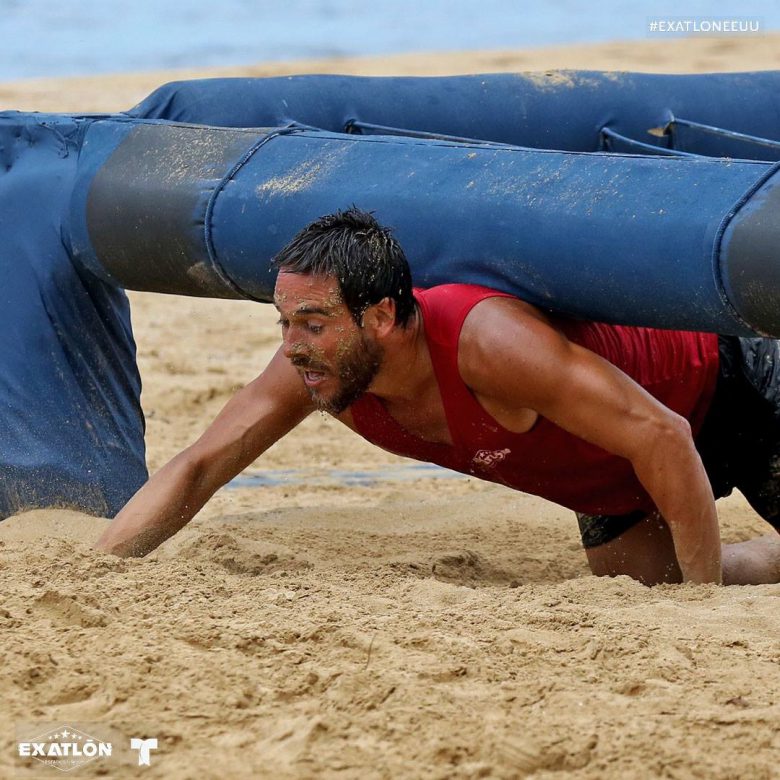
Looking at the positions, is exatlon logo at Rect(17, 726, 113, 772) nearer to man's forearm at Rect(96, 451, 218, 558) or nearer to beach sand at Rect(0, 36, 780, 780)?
beach sand at Rect(0, 36, 780, 780)

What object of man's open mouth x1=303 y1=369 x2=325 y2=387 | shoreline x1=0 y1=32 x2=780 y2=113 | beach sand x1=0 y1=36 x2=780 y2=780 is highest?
shoreline x1=0 y1=32 x2=780 y2=113

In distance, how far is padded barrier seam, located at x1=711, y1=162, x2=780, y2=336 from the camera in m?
3.07

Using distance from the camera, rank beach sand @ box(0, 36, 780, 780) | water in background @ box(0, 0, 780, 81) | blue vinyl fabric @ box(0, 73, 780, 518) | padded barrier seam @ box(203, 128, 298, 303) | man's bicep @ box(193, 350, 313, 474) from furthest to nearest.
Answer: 1. water in background @ box(0, 0, 780, 81)
2. padded barrier seam @ box(203, 128, 298, 303)
3. man's bicep @ box(193, 350, 313, 474)
4. blue vinyl fabric @ box(0, 73, 780, 518)
5. beach sand @ box(0, 36, 780, 780)

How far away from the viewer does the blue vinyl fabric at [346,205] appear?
319cm

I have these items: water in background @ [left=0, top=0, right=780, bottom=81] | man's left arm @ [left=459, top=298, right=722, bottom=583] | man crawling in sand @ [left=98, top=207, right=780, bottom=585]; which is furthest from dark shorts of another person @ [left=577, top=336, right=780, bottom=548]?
water in background @ [left=0, top=0, right=780, bottom=81]

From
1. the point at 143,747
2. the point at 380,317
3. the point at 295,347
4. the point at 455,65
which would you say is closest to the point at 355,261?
the point at 380,317

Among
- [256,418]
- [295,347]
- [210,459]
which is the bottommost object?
[210,459]

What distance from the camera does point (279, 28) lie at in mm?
18016

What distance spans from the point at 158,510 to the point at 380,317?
2.70 feet

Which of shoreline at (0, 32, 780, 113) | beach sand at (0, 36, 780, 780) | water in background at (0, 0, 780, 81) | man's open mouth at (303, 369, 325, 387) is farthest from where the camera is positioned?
water in background at (0, 0, 780, 81)

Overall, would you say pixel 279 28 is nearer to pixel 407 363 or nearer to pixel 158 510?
pixel 158 510

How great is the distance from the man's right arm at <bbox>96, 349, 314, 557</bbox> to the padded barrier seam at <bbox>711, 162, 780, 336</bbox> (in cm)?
109

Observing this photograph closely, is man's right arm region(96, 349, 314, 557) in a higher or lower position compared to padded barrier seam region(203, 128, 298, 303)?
lower

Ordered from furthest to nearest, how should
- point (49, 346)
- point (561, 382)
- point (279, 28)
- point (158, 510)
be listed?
point (279, 28) < point (49, 346) < point (158, 510) < point (561, 382)
